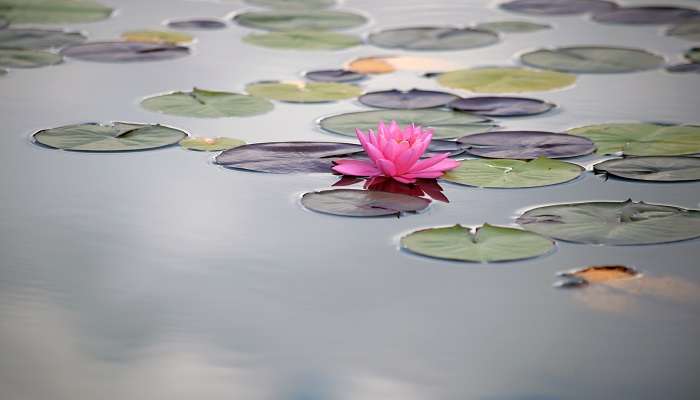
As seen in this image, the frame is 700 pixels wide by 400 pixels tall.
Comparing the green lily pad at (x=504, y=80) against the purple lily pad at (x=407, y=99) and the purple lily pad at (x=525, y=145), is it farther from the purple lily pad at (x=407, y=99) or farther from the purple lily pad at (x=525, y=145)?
the purple lily pad at (x=525, y=145)

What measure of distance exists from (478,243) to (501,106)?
3.18 feet

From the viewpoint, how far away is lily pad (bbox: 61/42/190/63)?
3561mm

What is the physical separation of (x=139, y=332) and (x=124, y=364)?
113mm

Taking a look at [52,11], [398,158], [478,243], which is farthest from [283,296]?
[52,11]

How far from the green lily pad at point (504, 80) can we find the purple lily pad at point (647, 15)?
96 cm

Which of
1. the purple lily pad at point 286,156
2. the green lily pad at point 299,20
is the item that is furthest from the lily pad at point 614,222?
the green lily pad at point 299,20

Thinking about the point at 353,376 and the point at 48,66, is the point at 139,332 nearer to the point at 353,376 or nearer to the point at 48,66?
the point at 353,376

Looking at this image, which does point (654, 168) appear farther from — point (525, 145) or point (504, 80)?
point (504, 80)

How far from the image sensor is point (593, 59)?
355cm

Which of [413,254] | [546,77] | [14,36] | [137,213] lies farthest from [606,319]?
[14,36]

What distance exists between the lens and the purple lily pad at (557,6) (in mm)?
4410

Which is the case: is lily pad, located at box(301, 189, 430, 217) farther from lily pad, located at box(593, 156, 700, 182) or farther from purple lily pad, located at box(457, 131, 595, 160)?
lily pad, located at box(593, 156, 700, 182)

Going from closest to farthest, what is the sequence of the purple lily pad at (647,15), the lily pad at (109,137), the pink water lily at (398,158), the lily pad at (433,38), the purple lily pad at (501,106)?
1. the pink water lily at (398,158)
2. the lily pad at (109,137)
3. the purple lily pad at (501,106)
4. the lily pad at (433,38)
5. the purple lily pad at (647,15)

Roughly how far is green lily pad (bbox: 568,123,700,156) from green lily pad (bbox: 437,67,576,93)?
45 cm
